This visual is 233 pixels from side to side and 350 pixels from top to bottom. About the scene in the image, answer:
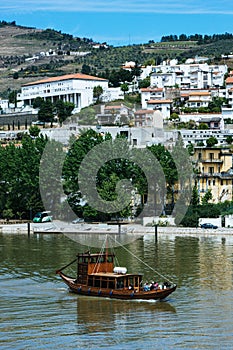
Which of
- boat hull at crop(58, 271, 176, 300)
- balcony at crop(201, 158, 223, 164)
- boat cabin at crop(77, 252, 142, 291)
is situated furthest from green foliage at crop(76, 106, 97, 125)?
boat hull at crop(58, 271, 176, 300)

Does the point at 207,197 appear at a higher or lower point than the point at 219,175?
lower

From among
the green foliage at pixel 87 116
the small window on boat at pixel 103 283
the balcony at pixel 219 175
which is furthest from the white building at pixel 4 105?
the small window on boat at pixel 103 283

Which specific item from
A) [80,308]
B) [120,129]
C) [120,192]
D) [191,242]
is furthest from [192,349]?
[120,129]

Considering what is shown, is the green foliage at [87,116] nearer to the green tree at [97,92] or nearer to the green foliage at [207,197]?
the green tree at [97,92]

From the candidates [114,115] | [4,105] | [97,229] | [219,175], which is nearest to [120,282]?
[97,229]

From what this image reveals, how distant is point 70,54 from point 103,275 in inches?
3958

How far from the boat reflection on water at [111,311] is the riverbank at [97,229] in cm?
1465

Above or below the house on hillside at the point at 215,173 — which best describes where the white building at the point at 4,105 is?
above

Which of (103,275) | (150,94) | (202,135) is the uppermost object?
(150,94)

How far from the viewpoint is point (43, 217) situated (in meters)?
44.2

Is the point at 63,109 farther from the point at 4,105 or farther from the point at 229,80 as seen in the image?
the point at 4,105

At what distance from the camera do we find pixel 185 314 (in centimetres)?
2284

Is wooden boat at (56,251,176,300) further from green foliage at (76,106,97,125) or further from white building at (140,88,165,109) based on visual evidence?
white building at (140,88,165,109)

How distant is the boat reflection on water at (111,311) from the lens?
2244 centimetres
